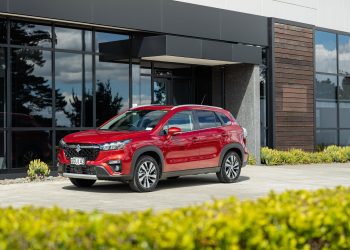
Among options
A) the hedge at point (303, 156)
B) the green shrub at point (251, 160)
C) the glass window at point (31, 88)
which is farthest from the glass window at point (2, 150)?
the hedge at point (303, 156)

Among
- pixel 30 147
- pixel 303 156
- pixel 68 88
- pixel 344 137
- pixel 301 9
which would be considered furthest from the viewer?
pixel 344 137

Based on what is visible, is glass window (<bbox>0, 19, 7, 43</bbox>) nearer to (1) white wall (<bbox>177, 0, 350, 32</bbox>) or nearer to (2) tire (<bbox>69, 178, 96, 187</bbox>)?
(2) tire (<bbox>69, 178, 96, 187</bbox>)

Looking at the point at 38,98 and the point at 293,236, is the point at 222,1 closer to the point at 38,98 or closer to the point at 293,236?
the point at 38,98

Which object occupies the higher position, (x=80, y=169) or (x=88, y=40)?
(x=88, y=40)

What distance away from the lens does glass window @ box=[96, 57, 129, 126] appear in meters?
16.1

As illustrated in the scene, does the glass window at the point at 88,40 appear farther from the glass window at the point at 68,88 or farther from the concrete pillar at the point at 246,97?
the concrete pillar at the point at 246,97

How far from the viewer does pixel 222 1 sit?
60.4 feet

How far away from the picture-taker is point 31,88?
14.6 metres

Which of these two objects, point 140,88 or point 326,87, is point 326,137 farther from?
point 140,88

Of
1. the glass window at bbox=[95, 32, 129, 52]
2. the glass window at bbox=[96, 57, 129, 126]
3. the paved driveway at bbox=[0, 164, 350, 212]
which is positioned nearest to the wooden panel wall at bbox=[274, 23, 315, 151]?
the paved driveway at bbox=[0, 164, 350, 212]

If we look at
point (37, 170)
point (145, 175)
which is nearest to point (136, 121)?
point (145, 175)

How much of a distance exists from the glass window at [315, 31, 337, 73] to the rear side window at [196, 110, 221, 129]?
9966 mm

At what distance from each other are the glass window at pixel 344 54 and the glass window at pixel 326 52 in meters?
0.34

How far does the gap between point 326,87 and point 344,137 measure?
2.27 metres
